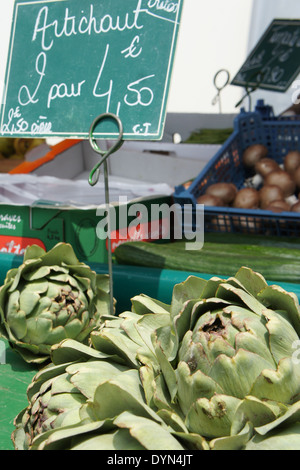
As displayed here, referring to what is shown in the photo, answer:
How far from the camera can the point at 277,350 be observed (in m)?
0.56

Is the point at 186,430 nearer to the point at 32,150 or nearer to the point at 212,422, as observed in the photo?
the point at 212,422

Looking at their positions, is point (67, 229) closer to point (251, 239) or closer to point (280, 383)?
point (251, 239)

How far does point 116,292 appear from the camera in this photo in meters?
1.06

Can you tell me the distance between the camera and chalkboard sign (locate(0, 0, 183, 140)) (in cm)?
89

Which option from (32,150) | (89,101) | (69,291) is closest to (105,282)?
(69,291)

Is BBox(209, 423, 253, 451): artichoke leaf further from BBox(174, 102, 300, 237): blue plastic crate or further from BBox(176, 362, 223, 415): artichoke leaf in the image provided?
BBox(174, 102, 300, 237): blue plastic crate

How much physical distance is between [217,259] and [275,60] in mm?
1439

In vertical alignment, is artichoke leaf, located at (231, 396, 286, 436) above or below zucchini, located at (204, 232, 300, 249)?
below

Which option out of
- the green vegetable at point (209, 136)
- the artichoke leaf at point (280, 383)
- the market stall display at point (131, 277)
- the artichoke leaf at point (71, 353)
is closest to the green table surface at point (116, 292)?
the market stall display at point (131, 277)

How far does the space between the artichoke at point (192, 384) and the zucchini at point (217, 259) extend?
0.38 m

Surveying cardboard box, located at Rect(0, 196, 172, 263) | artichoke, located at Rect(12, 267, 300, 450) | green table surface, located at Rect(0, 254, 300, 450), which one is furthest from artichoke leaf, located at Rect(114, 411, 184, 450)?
cardboard box, located at Rect(0, 196, 172, 263)

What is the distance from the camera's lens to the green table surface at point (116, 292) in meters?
0.82

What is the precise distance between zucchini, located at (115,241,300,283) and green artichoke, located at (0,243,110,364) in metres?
0.15

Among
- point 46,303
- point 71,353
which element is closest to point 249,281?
point 71,353
